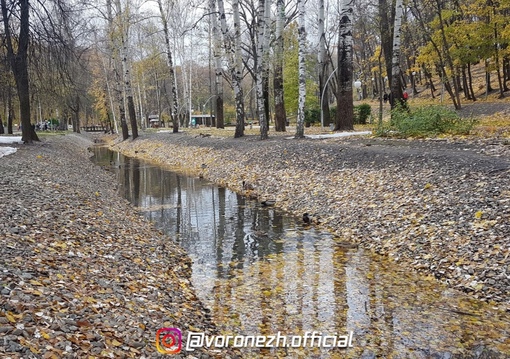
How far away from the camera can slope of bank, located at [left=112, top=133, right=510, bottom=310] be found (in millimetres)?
6098

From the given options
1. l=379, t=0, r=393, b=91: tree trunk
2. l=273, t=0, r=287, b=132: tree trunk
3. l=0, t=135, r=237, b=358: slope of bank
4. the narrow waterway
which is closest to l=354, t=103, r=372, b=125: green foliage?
l=379, t=0, r=393, b=91: tree trunk

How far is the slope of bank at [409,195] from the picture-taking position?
610 centimetres

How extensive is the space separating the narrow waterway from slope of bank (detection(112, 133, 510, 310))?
48cm

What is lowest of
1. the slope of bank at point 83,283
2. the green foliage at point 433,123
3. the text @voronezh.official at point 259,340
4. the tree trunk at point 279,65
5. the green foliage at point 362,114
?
the text @voronezh.official at point 259,340

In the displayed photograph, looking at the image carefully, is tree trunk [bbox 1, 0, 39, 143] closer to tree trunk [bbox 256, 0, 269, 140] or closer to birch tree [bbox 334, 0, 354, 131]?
tree trunk [bbox 256, 0, 269, 140]

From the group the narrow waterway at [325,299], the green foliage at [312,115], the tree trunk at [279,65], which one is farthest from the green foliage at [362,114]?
the narrow waterway at [325,299]

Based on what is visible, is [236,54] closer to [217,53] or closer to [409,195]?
[217,53]

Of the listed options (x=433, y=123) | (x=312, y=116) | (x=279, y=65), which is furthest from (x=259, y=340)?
(x=312, y=116)

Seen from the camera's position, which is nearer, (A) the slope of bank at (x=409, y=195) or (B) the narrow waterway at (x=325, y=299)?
(B) the narrow waterway at (x=325, y=299)

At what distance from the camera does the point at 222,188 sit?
14.5m

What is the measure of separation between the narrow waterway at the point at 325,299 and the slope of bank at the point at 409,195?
475 mm

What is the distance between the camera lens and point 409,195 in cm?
855

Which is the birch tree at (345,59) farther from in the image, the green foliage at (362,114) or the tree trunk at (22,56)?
the tree trunk at (22,56)

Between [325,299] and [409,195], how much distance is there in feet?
Result: 13.0
